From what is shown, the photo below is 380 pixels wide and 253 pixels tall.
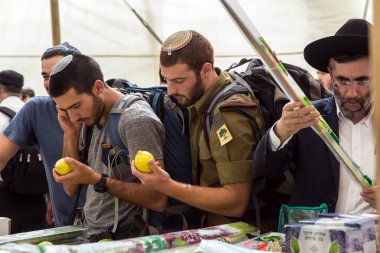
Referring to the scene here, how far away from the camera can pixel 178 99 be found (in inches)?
103

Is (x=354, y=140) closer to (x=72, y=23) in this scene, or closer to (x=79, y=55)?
(x=79, y=55)

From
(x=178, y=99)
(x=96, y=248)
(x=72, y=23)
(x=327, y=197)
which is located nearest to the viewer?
(x=96, y=248)

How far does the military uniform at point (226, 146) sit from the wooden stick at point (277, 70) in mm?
420

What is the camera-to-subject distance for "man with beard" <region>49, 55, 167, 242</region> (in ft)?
8.00

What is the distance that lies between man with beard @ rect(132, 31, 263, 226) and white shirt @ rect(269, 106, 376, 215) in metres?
0.18

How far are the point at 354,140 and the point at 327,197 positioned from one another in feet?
0.67

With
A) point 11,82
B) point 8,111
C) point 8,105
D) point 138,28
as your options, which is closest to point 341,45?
point 8,111

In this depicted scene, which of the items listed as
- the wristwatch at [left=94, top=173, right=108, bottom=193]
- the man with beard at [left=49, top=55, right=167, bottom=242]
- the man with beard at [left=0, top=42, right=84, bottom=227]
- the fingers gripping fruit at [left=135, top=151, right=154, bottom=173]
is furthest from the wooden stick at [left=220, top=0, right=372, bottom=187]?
the man with beard at [left=0, top=42, right=84, bottom=227]

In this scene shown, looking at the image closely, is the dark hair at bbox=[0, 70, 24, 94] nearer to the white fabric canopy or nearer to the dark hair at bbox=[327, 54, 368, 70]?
the dark hair at bbox=[327, 54, 368, 70]

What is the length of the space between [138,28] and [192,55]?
5413mm

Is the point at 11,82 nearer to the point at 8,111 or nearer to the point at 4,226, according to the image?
the point at 8,111

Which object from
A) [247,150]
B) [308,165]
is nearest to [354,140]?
[308,165]

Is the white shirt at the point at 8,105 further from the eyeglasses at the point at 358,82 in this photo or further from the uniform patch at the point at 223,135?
the eyeglasses at the point at 358,82

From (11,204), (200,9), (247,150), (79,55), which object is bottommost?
(11,204)
